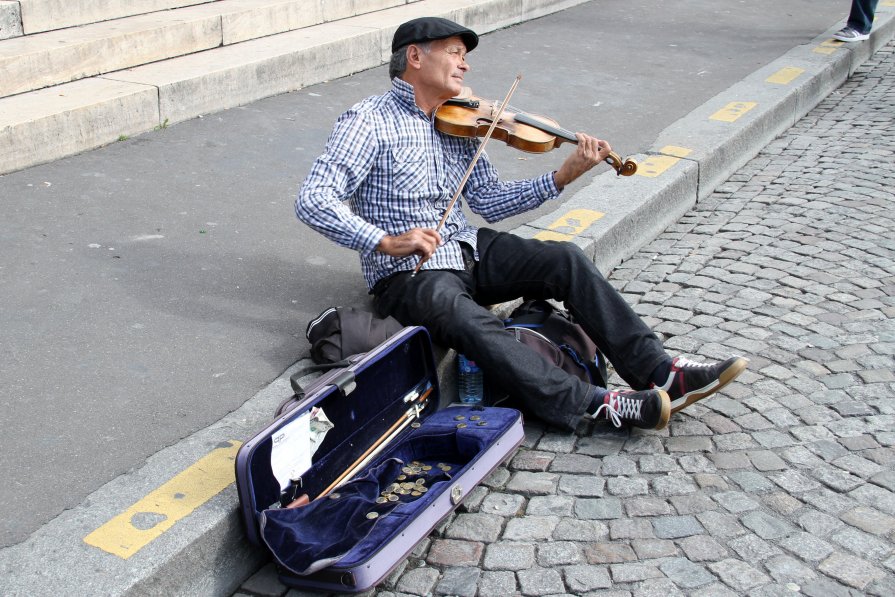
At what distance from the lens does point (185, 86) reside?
18.2 feet

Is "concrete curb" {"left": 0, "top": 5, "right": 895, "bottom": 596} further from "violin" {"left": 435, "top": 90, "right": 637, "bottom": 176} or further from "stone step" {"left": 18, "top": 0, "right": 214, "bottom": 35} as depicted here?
"stone step" {"left": 18, "top": 0, "right": 214, "bottom": 35}

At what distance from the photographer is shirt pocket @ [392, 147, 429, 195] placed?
349 centimetres

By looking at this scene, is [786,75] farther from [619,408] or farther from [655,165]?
[619,408]

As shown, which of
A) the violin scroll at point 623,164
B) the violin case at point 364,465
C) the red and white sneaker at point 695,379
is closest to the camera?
the violin case at point 364,465

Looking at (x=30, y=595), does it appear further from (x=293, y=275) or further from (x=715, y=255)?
(x=715, y=255)

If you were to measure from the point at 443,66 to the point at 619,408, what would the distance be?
4.13ft

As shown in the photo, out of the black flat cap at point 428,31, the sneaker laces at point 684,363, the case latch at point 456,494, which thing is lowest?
the case latch at point 456,494

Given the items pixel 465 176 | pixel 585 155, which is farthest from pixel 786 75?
pixel 465 176

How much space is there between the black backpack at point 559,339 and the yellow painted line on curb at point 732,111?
2.88 meters

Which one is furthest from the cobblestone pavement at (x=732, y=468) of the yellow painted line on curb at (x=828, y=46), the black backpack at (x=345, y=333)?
the yellow painted line on curb at (x=828, y=46)

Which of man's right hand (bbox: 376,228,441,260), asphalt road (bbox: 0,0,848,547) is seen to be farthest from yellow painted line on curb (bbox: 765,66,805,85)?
man's right hand (bbox: 376,228,441,260)

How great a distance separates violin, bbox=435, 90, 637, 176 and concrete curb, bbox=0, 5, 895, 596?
2.02 feet

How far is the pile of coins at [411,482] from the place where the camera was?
292 cm

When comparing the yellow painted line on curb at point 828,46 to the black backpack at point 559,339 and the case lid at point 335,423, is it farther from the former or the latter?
the case lid at point 335,423
